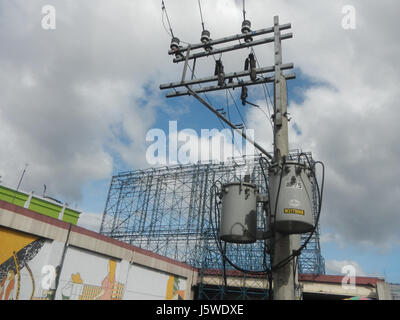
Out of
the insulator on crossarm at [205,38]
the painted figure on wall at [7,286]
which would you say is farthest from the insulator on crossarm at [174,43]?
the painted figure on wall at [7,286]

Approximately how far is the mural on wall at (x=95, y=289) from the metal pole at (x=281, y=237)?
14.6 meters

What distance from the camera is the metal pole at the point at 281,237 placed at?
4.67 m

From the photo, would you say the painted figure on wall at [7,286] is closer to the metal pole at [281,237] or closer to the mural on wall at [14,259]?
the mural on wall at [14,259]

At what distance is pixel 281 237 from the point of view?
4930 millimetres

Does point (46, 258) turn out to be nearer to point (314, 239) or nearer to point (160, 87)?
point (160, 87)

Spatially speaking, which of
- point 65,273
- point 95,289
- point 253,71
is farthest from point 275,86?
point 95,289

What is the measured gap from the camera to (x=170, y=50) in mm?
9398

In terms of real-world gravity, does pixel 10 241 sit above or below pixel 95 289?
above

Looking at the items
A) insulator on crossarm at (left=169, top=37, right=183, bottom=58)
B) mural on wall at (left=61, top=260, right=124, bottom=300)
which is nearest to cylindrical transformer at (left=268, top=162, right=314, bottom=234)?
insulator on crossarm at (left=169, top=37, right=183, bottom=58)

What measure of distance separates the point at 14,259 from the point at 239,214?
13.2m

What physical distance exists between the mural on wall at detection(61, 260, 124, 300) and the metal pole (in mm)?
14560

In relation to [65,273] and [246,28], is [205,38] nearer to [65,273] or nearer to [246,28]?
[246,28]
